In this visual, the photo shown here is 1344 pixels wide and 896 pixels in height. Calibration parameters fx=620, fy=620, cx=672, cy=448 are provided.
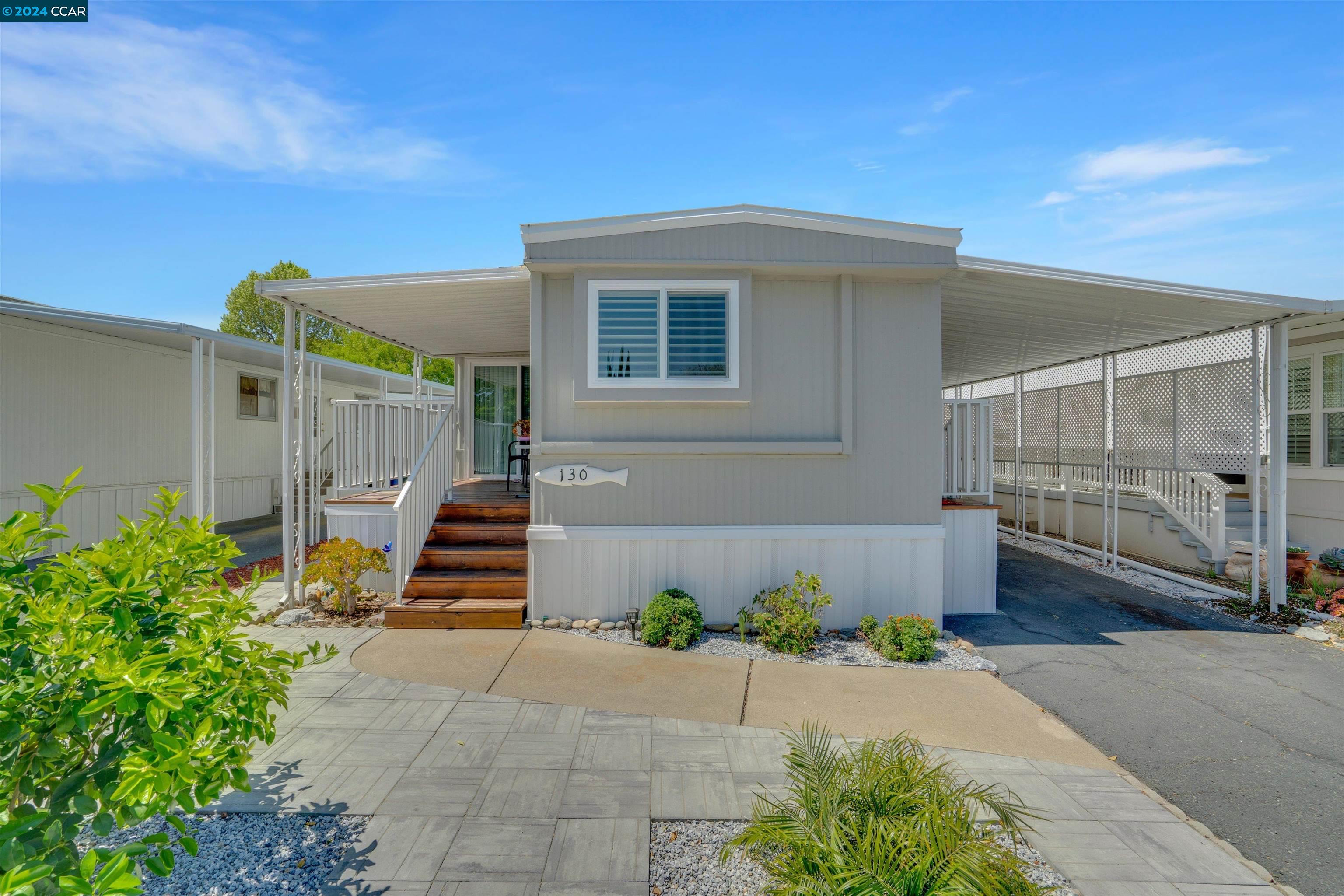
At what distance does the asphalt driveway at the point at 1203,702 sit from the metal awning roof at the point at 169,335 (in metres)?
8.93

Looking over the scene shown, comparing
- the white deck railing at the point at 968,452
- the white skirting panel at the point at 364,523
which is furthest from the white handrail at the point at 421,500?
the white deck railing at the point at 968,452

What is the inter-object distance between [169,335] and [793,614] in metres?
8.38

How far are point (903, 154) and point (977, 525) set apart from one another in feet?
15.5

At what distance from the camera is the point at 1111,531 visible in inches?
361

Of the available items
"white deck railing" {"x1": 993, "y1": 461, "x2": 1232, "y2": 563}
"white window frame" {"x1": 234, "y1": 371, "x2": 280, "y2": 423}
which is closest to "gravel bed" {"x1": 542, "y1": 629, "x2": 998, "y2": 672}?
"white deck railing" {"x1": 993, "y1": 461, "x2": 1232, "y2": 563}

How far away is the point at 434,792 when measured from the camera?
300cm

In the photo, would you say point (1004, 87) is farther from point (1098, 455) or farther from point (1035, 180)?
point (1098, 455)

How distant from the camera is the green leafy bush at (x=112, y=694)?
4.62 ft

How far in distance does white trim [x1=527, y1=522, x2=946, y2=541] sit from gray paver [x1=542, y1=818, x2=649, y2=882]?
2908 mm

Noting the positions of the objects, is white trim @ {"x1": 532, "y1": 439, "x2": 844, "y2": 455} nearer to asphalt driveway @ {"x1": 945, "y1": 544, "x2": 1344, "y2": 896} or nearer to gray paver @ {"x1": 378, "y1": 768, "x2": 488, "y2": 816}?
asphalt driveway @ {"x1": 945, "y1": 544, "x2": 1344, "y2": 896}

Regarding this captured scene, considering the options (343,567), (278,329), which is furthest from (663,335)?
(278,329)

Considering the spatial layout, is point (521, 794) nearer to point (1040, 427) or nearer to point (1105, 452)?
point (1105, 452)

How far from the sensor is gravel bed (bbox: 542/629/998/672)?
4898 millimetres

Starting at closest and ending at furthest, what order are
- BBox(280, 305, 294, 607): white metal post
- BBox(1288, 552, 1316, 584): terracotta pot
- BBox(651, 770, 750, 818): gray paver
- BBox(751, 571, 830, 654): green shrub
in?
BBox(651, 770, 750, 818): gray paver, BBox(751, 571, 830, 654): green shrub, BBox(280, 305, 294, 607): white metal post, BBox(1288, 552, 1316, 584): terracotta pot
